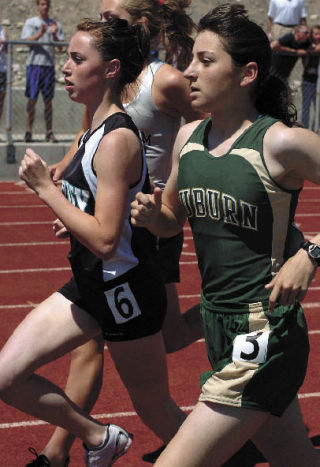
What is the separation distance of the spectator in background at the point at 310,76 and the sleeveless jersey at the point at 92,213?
11003 millimetres

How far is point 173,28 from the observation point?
436cm

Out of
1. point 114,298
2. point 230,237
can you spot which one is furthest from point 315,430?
point 230,237

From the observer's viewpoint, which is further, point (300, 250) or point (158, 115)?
point (158, 115)

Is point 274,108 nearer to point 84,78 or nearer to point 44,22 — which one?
point 84,78

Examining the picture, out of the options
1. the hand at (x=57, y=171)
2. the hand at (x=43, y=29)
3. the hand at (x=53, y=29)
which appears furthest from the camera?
the hand at (x=53, y=29)

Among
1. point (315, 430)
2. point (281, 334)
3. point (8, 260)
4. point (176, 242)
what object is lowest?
point (8, 260)

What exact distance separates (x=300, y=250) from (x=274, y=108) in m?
0.51

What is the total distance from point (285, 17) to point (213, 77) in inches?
470

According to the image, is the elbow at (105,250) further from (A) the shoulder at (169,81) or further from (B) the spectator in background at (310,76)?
(B) the spectator in background at (310,76)

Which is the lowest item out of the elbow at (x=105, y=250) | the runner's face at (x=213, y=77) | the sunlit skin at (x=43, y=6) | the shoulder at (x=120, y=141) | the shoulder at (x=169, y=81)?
the sunlit skin at (x=43, y=6)

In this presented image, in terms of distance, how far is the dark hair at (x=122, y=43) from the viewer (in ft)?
11.3

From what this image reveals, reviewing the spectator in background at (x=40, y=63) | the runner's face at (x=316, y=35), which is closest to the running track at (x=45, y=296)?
the spectator in background at (x=40, y=63)

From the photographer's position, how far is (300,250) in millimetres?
2832

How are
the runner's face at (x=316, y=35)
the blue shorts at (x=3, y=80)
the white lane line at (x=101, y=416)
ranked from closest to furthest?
the white lane line at (x=101, y=416) → the blue shorts at (x=3, y=80) → the runner's face at (x=316, y=35)
